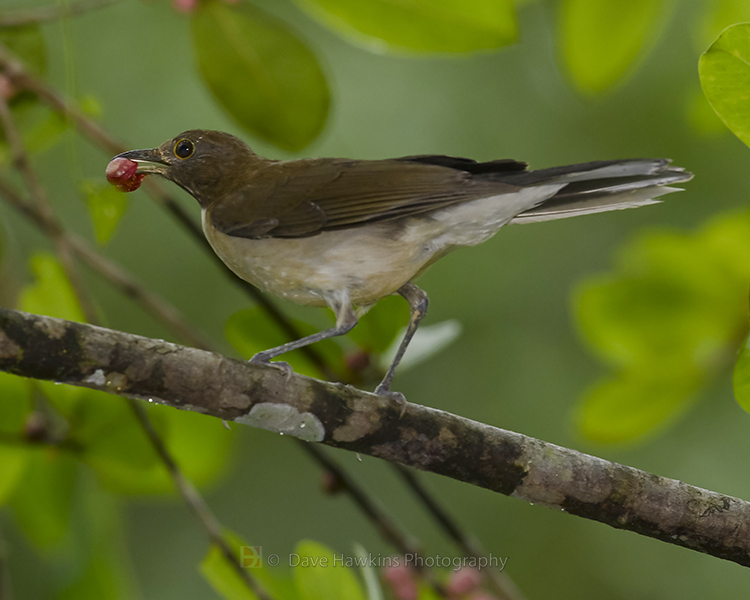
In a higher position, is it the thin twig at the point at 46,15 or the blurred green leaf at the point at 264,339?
the thin twig at the point at 46,15

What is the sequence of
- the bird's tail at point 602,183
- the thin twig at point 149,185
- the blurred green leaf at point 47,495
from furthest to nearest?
the blurred green leaf at point 47,495, the thin twig at point 149,185, the bird's tail at point 602,183

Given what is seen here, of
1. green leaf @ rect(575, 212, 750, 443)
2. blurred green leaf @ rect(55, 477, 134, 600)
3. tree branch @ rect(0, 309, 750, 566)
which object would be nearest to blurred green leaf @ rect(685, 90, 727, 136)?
green leaf @ rect(575, 212, 750, 443)

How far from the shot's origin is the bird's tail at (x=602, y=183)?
140cm

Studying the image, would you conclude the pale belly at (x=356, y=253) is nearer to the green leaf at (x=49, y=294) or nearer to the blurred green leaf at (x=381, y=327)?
the blurred green leaf at (x=381, y=327)

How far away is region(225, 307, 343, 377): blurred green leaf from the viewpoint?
177 cm

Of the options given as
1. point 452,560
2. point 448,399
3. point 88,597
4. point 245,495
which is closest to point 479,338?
point 448,399

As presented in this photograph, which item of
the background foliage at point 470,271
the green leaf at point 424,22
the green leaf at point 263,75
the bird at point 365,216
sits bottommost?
the background foliage at point 470,271

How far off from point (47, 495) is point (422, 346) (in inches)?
37.8

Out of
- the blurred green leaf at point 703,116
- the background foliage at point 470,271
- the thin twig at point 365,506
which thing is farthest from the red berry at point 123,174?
the background foliage at point 470,271

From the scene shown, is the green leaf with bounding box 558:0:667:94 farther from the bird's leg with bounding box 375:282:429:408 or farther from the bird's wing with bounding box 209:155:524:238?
the bird's leg with bounding box 375:282:429:408

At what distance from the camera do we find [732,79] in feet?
3.57

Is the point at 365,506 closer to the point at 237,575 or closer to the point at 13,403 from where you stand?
the point at 237,575

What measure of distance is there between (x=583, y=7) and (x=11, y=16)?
4.42ft

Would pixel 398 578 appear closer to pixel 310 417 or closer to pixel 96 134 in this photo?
pixel 310 417
